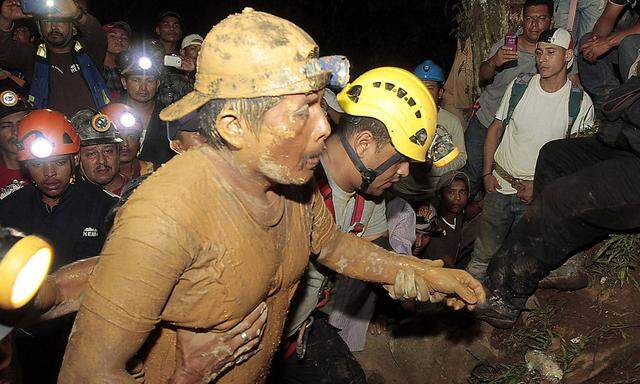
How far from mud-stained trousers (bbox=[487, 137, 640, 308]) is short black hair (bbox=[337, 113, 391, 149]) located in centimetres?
173

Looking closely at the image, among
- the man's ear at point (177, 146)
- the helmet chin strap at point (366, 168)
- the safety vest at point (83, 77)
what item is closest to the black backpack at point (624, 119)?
the helmet chin strap at point (366, 168)

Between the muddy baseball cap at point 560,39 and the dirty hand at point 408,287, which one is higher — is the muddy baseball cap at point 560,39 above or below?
above

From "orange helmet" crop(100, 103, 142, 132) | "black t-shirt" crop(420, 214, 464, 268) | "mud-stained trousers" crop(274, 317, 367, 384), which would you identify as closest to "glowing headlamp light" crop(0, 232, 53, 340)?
"mud-stained trousers" crop(274, 317, 367, 384)

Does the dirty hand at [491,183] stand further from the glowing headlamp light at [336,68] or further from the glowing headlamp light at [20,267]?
the glowing headlamp light at [20,267]

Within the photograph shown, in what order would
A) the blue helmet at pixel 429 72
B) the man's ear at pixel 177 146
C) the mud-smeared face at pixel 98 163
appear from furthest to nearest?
the blue helmet at pixel 429 72 → the mud-smeared face at pixel 98 163 → the man's ear at pixel 177 146

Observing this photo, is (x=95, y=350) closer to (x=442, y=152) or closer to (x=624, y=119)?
(x=442, y=152)

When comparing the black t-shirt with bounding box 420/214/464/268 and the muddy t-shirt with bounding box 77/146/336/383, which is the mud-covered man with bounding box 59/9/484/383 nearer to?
the muddy t-shirt with bounding box 77/146/336/383

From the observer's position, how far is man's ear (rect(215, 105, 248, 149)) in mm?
1827

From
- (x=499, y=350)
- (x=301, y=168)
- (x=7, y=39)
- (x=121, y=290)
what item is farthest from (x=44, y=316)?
(x=7, y=39)

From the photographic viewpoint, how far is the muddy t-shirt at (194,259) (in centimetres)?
162

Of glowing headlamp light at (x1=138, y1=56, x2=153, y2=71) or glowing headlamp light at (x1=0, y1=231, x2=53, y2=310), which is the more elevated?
glowing headlamp light at (x1=0, y1=231, x2=53, y2=310)

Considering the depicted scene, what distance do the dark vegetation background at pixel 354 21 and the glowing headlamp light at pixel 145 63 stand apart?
9160 millimetres

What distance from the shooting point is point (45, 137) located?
4.23 m

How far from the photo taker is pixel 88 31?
5.88 m
